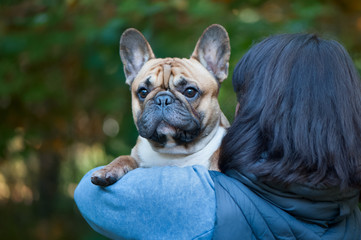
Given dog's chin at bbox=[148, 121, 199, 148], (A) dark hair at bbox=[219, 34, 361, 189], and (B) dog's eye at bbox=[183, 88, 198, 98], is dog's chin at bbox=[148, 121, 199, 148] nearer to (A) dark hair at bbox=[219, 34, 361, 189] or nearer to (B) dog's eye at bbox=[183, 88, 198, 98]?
(B) dog's eye at bbox=[183, 88, 198, 98]

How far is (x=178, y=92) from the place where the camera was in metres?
1.70

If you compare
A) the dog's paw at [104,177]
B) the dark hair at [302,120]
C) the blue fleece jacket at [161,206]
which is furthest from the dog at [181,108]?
the dark hair at [302,120]

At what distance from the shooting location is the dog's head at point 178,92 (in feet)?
5.44

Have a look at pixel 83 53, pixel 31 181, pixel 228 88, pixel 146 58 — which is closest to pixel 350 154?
pixel 146 58

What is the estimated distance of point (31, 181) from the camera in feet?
17.7

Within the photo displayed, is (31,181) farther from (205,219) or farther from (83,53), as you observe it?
(205,219)

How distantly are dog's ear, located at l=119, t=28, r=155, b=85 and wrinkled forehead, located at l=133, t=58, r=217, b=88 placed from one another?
8cm

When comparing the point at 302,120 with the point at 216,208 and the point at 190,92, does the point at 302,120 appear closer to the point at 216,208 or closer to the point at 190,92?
the point at 216,208

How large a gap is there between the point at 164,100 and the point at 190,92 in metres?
0.14

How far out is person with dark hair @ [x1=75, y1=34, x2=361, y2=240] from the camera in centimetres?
118

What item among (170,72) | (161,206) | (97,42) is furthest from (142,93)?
(97,42)

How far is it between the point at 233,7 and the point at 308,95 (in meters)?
1.45

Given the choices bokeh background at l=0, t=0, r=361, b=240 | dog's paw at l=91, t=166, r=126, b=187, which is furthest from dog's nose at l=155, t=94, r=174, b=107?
bokeh background at l=0, t=0, r=361, b=240

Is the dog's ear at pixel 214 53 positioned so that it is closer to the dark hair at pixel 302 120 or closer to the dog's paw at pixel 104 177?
the dark hair at pixel 302 120
